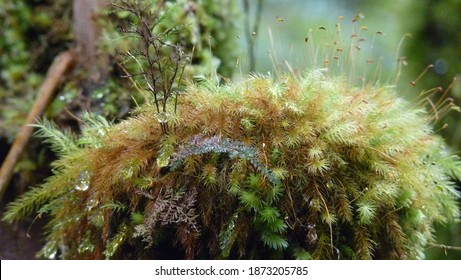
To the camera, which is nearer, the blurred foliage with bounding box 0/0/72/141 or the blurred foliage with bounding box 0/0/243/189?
the blurred foliage with bounding box 0/0/243/189

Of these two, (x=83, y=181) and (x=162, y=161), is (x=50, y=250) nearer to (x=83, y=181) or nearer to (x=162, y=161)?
(x=83, y=181)

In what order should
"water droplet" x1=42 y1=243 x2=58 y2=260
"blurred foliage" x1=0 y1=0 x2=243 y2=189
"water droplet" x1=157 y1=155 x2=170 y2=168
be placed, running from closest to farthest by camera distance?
"water droplet" x1=157 y1=155 x2=170 y2=168, "water droplet" x1=42 y1=243 x2=58 y2=260, "blurred foliage" x1=0 y1=0 x2=243 y2=189

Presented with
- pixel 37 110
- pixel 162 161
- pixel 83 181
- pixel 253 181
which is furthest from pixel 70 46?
pixel 253 181

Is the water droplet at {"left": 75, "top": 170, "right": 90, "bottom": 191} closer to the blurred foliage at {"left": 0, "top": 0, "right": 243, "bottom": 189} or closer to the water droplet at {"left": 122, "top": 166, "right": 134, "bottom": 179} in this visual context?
the water droplet at {"left": 122, "top": 166, "right": 134, "bottom": 179}

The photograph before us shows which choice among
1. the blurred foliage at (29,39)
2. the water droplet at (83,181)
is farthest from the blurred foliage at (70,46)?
the water droplet at (83,181)

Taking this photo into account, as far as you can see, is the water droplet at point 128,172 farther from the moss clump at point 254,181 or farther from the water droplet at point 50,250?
the water droplet at point 50,250

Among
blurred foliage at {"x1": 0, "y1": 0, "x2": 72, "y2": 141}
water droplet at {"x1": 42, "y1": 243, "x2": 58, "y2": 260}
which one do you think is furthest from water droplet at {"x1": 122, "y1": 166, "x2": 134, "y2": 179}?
blurred foliage at {"x1": 0, "y1": 0, "x2": 72, "y2": 141}
